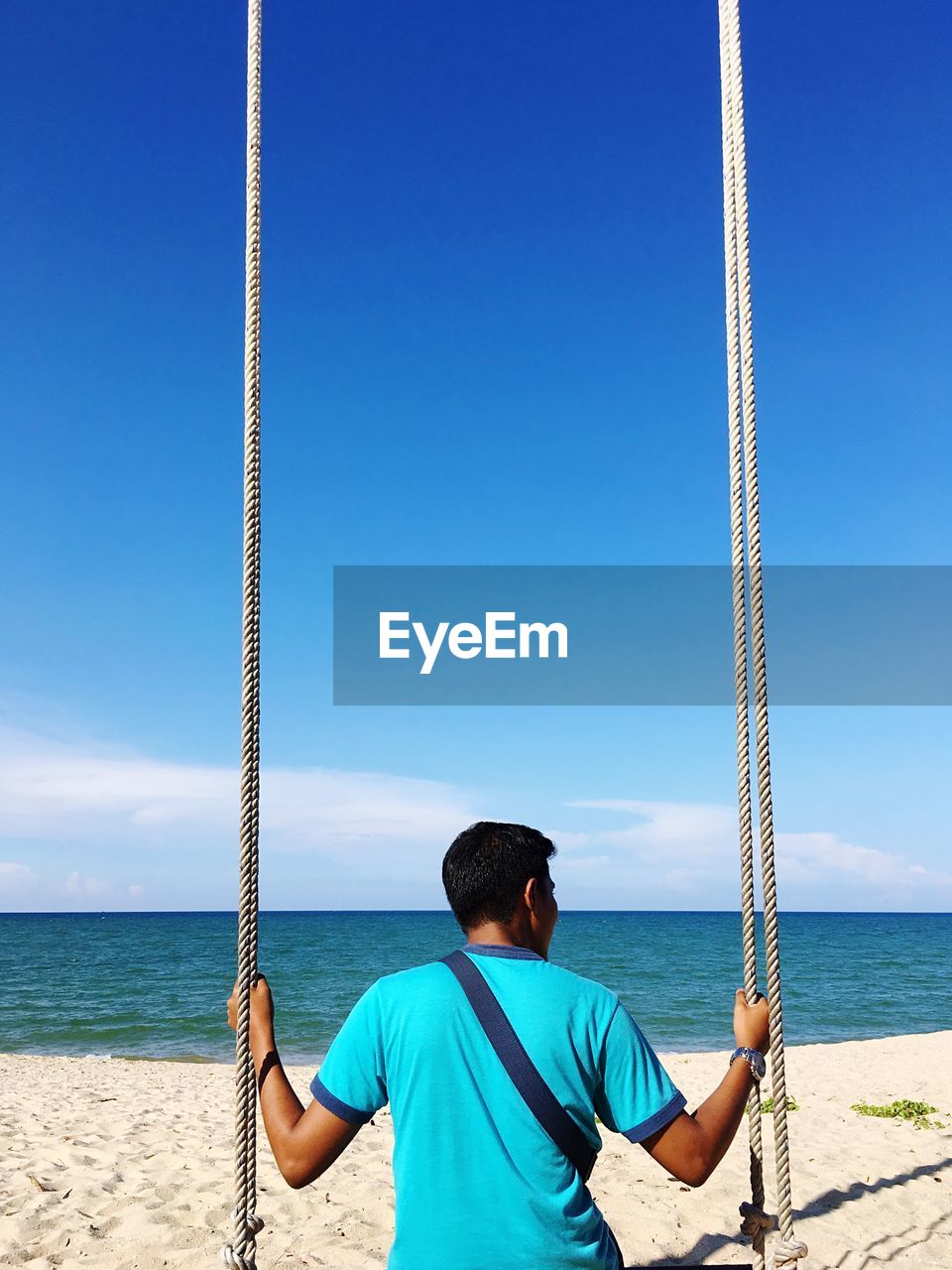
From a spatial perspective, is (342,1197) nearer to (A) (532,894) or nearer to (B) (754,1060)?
(B) (754,1060)

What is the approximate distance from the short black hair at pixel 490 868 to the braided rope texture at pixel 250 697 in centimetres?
63

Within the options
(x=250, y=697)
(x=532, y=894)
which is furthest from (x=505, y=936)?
(x=250, y=697)

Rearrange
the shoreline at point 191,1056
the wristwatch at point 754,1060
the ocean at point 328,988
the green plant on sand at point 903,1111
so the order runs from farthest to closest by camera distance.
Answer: the ocean at point 328,988, the shoreline at point 191,1056, the green plant on sand at point 903,1111, the wristwatch at point 754,1060

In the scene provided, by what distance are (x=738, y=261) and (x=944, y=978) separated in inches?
1341

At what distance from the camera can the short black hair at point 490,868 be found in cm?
168

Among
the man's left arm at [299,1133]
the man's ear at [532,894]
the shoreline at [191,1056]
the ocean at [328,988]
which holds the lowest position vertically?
the ocean at [328,988]

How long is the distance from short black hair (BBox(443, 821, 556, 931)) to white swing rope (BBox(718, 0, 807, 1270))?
826mm

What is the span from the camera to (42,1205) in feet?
15.7

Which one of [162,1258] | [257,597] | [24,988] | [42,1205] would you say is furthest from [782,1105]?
[24,988]

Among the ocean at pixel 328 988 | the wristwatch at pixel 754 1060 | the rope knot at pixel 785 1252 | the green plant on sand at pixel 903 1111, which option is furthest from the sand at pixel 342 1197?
the ocean at pixel 328 988

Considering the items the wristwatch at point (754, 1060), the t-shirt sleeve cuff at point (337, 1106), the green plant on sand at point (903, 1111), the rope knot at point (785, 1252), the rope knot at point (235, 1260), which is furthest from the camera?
the green plant on sand at point (903, 1111)

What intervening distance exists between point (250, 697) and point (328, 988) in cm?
2742

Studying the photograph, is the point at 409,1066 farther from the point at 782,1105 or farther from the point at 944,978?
the point at 944,978

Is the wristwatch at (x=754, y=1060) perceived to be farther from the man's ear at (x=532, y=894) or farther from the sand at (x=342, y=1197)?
the sand at (x=342, y=1197)
